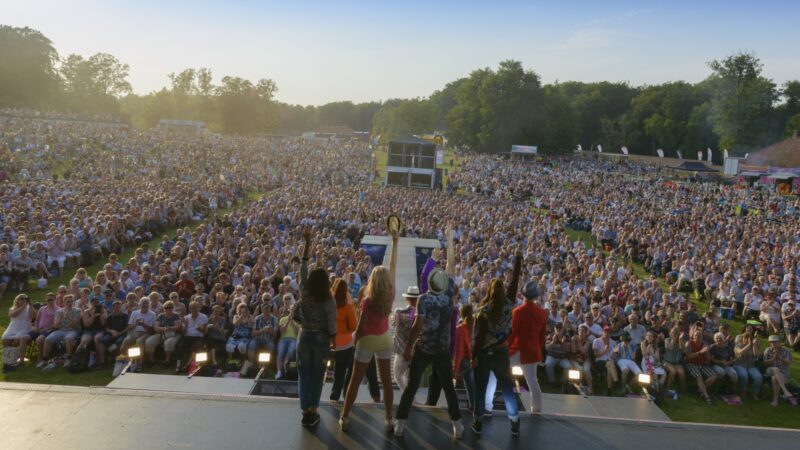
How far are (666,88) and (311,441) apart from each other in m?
89.2

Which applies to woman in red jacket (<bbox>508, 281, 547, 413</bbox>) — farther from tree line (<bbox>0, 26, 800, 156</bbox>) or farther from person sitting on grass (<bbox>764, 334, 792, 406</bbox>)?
tree line (<bbox>0, 26, 800, 156</bbox>)

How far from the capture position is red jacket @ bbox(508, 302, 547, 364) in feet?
17.2

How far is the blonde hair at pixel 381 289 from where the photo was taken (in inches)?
179

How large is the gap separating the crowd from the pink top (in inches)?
0.5

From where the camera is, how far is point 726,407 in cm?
842

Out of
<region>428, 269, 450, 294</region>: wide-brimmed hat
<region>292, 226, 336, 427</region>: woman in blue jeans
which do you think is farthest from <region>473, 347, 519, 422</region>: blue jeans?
<region>292, 226, 336, 427</region>: woman in blue jeans

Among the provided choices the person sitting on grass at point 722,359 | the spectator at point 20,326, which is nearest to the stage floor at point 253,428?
the spectator at point 20,326

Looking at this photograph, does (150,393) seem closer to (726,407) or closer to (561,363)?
(561,363)

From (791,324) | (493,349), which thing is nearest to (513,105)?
(791,324)

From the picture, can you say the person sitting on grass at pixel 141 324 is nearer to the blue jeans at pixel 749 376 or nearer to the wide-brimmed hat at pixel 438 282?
the wide-brimmed hat at pixel 438 282

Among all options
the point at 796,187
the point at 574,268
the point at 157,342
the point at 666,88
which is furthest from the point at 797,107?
the point at 157,342

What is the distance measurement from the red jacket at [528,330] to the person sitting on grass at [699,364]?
4.84m

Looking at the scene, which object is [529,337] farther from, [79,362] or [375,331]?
[79,362]

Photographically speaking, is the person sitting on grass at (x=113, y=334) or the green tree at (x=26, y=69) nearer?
the person sitting on grass at (x=113, y=334)
